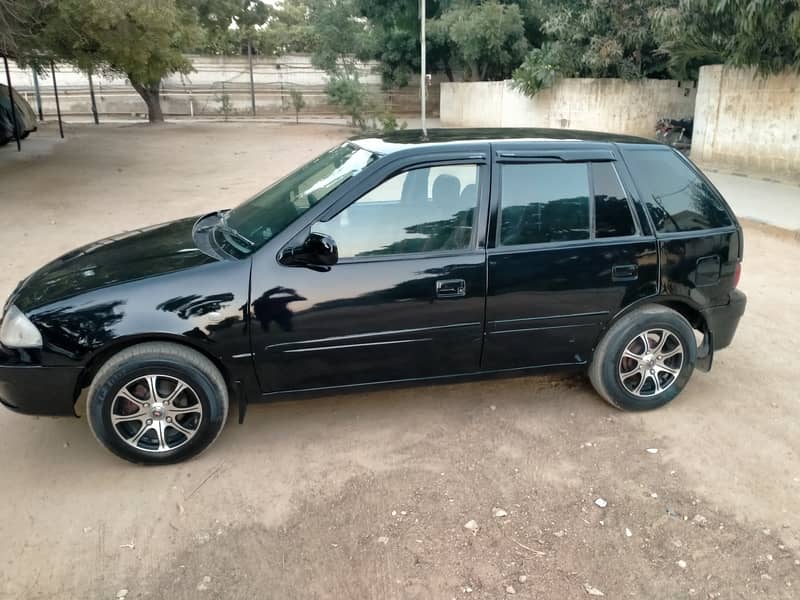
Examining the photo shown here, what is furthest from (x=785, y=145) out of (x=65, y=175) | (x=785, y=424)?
(x=65, y=175)

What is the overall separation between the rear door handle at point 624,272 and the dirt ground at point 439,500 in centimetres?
89

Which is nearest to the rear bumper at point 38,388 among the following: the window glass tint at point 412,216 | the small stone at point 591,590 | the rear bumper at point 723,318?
the window glass tint at point 412,216

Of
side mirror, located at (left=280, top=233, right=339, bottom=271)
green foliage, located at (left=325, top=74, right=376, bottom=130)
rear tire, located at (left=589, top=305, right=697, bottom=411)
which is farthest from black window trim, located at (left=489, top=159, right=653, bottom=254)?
green foliage, located at (left=325, top=74, right=376, bottom=130)

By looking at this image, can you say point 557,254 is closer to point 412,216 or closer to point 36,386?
point 412,216

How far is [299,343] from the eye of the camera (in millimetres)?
3375

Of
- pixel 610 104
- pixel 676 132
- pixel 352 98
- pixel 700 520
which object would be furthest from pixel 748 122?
pixel 352 98

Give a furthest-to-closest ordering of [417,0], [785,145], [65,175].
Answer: [417,0] → [65,175] → [785,145]

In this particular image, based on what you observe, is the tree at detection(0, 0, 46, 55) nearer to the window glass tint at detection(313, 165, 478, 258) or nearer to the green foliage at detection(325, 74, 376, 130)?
the window glass tint at detection(313, 165, 478, 258)

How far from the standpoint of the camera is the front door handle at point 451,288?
3477 millimetres

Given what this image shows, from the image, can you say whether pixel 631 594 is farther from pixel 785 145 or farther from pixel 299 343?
pixel 785 145

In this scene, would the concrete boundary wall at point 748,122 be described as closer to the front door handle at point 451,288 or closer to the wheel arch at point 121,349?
the front door handle at point 451,288

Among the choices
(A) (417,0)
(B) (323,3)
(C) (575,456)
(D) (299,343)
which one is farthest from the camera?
(B) (323,3)

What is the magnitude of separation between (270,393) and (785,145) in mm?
12879

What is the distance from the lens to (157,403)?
331 cm
